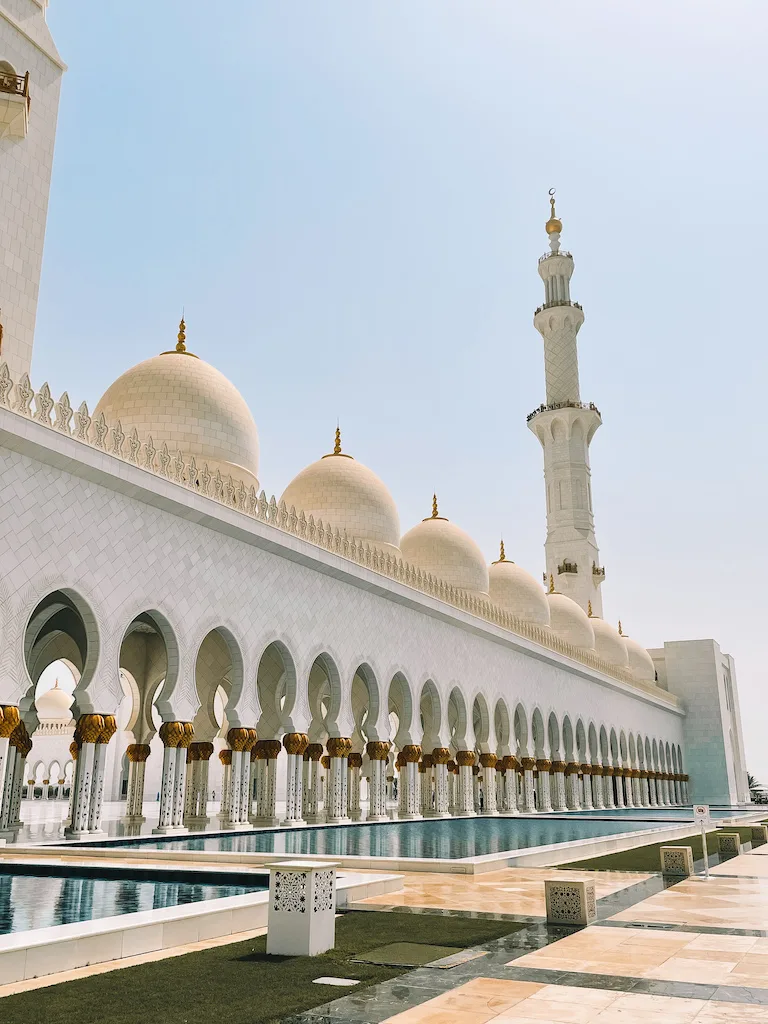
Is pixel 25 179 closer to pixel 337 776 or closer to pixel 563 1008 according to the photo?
pixel 337 776

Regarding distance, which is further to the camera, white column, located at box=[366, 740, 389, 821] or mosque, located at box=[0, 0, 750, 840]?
white column, located at box=[366, 740, 389, 821]

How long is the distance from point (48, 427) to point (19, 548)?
55.2 inches

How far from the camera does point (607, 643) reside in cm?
3541

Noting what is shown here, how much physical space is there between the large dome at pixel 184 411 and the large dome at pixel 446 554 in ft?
25.8

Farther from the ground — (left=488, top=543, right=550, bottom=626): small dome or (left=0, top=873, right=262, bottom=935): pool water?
(left=488, top=543, right=550, bottom=626): small dome

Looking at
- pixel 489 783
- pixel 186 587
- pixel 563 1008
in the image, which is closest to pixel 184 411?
pixel 186 587

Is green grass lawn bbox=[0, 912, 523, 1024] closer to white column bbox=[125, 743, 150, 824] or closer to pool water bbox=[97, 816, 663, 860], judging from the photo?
pool water bbox=[97, 816, 663, 860]

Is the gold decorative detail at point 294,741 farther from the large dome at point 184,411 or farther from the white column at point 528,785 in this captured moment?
the white column at point 528,785

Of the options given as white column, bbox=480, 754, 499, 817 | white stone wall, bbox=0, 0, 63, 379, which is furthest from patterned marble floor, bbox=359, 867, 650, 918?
white column, bbox=480, 754, 499, 817

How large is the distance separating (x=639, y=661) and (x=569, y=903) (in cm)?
3657

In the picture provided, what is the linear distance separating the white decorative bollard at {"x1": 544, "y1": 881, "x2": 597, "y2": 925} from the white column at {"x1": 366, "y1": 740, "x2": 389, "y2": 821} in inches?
468

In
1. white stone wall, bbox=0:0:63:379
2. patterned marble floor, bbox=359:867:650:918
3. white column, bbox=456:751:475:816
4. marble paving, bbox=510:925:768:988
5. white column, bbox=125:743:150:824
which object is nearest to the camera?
marble paving, bbox=510:925:768:988

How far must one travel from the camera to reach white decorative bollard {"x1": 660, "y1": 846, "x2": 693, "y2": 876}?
8.05m

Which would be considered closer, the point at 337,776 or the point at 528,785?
the point at 337,776
